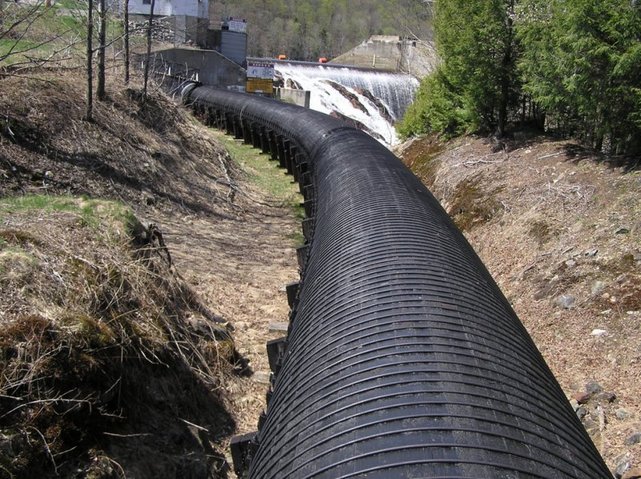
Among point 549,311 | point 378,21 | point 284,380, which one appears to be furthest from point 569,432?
point 378,21

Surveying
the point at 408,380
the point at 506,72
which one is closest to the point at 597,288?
the point at 408,380

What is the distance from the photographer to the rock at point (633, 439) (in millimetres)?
4371

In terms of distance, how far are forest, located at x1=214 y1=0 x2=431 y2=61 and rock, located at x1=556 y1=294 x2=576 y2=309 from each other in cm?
6255

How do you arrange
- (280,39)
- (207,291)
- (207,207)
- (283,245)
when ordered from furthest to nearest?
1. (280,39)
2. (207,207)
3. (283,245)
4. (207,291)

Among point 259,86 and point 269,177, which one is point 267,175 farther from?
point 259,86

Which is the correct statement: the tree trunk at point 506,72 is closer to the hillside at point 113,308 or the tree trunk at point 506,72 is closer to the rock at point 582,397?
the hillside at point 113,308

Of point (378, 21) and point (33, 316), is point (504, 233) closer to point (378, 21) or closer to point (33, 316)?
point (33, 316)

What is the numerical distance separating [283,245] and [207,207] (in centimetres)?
165

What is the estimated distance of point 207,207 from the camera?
10336 mm

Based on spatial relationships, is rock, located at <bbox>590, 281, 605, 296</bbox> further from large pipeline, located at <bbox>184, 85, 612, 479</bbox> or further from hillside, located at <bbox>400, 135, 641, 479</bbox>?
large pipeline, located at <bbox>184, 85, 612, 479</bbox>

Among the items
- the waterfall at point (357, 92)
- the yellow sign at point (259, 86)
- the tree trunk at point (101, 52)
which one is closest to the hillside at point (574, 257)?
the tree trunk at point (101, 52)

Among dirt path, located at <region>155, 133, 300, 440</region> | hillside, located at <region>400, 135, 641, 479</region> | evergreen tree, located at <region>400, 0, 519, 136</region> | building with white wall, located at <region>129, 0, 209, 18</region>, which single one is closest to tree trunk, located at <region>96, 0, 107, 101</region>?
dirt path, located at <region>155, 133, 300, 440</region>

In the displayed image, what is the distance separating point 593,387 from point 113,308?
3941 mm

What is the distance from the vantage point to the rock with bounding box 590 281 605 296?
6.23 meters
